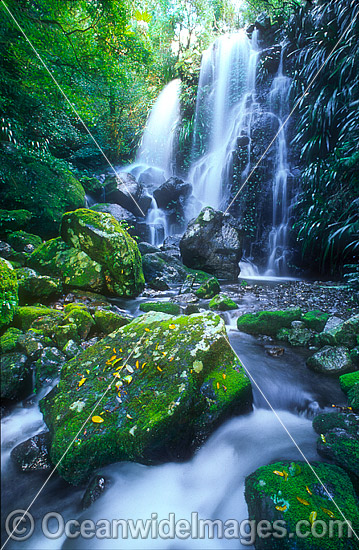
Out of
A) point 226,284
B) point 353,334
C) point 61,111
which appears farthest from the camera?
point 226,284

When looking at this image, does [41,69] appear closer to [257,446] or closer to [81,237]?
[81,237]

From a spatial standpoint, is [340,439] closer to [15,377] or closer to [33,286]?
[15,377]

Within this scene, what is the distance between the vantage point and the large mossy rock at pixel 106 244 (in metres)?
4.74

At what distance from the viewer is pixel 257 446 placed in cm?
188

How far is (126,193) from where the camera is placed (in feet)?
37.7

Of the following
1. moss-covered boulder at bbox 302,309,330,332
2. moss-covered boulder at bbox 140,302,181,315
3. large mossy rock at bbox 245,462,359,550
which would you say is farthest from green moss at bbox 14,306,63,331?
moss-covered boulder at bbox 302,309,330,332

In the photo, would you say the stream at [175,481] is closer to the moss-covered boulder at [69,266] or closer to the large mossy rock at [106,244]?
the moss-covered boulder at [69,266]

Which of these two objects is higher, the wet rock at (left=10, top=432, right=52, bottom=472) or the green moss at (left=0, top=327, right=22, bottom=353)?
the green moss at (left=0, top=327, right=22, bottom=353)

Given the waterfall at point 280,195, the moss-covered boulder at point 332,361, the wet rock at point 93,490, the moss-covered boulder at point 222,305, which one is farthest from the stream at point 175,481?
the waterfall at point 280,195

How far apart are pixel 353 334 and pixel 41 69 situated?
5014mm

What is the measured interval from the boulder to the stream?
992 centimetres

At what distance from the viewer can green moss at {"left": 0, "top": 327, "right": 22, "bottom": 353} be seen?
227 cm

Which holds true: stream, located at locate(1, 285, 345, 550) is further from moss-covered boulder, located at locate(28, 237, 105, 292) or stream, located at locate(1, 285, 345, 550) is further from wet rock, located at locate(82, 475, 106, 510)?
moss-covered boulder, located at locate(28, 237, 105, 292)

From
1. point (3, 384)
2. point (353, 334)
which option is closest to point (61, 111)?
point (3, 384)
